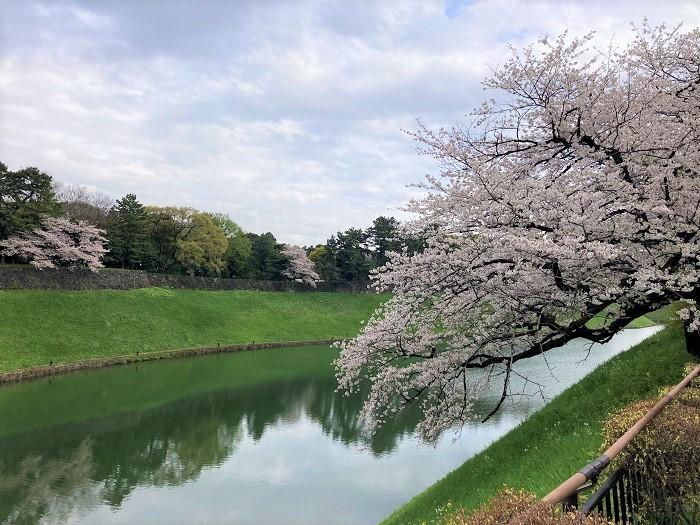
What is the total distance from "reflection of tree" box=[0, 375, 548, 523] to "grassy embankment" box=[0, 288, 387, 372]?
11378mm

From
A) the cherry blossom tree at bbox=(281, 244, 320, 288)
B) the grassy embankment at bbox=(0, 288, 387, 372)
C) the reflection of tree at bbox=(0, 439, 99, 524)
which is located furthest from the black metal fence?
the cherry blossom tree at bbox=(281, 244, 320, 288)

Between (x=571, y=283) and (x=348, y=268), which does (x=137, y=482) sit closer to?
(x=571, y=283)

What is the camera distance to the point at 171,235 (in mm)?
52219

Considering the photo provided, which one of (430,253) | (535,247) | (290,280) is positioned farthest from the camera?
(290,280)

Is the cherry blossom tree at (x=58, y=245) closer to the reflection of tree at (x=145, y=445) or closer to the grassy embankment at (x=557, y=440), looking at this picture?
the reflection of tree at (x=145, y=445)

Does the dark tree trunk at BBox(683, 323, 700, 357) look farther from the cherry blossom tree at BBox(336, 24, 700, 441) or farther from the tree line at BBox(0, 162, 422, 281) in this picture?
the tree line at BBox(0, 162, 422, 281)

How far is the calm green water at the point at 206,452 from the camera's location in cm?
1175

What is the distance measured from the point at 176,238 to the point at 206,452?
40.3m

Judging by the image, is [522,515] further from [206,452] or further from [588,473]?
[206,452]

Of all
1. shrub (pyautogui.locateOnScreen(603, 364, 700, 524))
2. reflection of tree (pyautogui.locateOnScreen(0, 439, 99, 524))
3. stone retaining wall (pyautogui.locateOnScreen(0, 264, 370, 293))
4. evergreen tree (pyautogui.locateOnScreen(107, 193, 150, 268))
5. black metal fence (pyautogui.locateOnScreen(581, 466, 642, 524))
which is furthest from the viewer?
evergreen tree (pyautogui.locateOnScreen(107, 193, 150, 268))

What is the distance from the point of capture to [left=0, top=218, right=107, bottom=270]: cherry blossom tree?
35825mm

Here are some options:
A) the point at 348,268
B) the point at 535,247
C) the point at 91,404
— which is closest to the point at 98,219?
the point at 348,268

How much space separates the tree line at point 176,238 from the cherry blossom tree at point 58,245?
77 cm

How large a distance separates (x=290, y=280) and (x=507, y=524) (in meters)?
60.5
